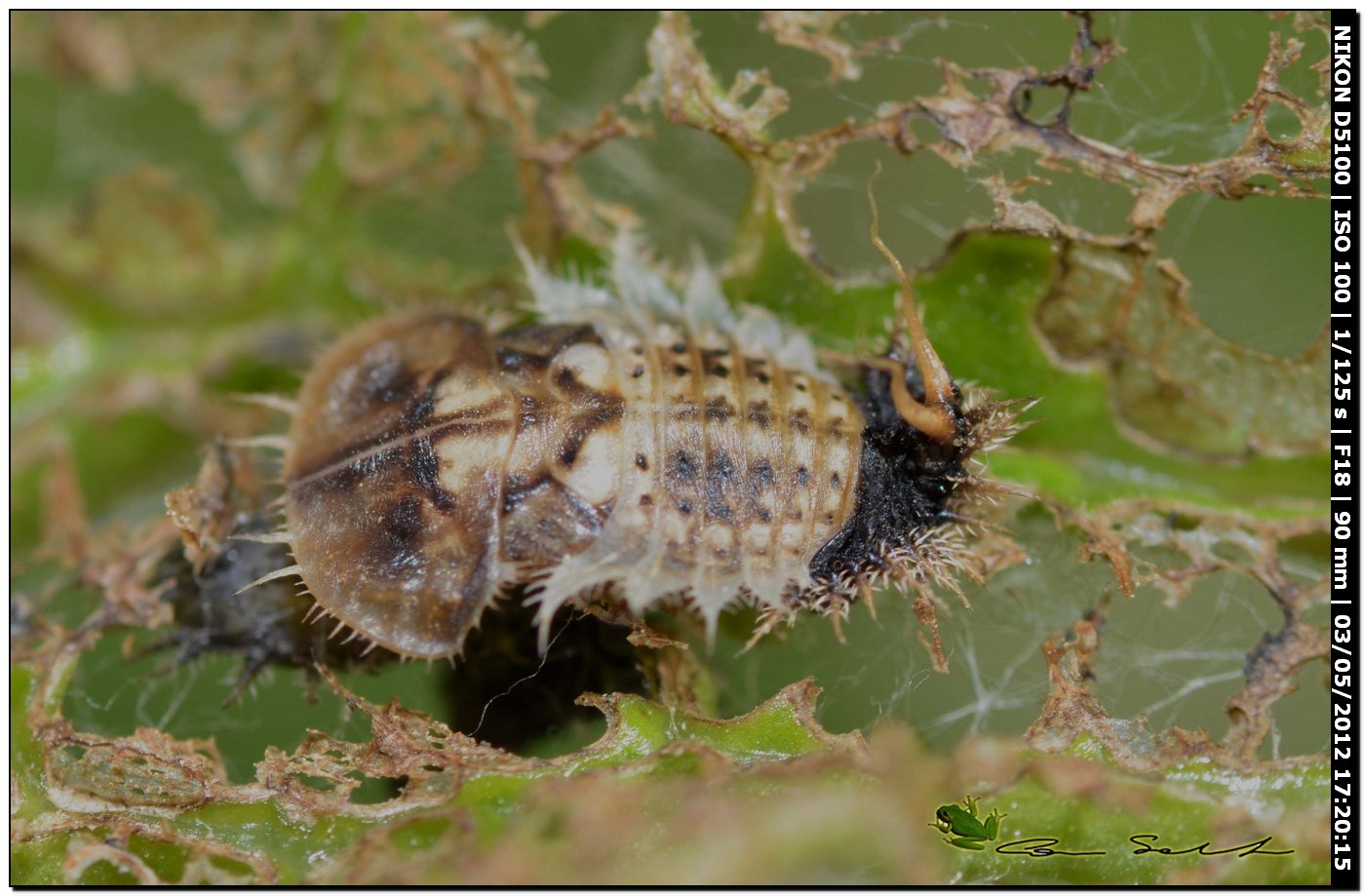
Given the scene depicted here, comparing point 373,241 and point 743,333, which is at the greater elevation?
point 373,241

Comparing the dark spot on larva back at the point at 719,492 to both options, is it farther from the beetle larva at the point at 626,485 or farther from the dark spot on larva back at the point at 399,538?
the dark spot on larva back at the point at 399,538

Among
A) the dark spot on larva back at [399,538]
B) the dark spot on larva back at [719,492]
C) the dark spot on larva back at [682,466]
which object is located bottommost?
the dark spot on larva back at [399,538]

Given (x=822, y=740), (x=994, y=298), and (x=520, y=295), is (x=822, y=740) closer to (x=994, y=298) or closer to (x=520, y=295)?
(x=994, y=298)

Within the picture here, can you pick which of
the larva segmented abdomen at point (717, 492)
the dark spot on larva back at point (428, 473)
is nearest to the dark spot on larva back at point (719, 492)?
the larva segmented abdomen at point (717, 492)

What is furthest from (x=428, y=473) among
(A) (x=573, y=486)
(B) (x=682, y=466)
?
(B) (x=682, y=466)

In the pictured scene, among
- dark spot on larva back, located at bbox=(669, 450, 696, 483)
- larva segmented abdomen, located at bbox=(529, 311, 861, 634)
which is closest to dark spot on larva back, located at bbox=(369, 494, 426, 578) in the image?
larva segmented abdomen, located at bbox=(529, 311, 861, 634)

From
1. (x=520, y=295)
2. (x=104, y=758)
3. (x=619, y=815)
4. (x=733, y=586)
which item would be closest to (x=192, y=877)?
(x=104, y=758)

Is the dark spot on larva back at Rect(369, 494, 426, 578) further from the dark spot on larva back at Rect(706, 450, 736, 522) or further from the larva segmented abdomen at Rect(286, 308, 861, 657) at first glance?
the dark spot on larva back at Rect(706, 450, 736, 522)

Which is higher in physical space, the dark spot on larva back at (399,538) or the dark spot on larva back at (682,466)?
the dark spot on larva back at (682,466)
